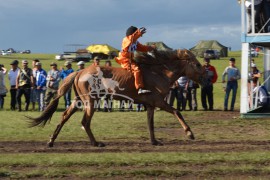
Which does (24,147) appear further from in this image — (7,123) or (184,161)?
(7,123)

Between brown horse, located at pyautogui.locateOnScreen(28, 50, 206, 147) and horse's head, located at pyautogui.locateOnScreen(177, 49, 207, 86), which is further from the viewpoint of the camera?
horse's head, located at pyautogui.locateOnScreen(177, 49, 207, 86)

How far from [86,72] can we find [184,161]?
3631 millimetres

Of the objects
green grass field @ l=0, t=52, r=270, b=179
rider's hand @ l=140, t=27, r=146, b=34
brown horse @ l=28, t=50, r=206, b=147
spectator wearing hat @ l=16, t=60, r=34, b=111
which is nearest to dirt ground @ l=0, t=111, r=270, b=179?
green grass field @ l=0, t=52, r=270, b=179

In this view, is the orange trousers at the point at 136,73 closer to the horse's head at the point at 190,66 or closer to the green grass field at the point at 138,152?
the horse's head at the point at 190,66

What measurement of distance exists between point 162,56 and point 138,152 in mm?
2909

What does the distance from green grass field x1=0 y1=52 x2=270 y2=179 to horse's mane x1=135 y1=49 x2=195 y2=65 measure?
1872 mm

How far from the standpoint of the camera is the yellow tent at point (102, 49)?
2948 inches

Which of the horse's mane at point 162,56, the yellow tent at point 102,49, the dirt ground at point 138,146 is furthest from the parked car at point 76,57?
the dirt ground at point 138,146

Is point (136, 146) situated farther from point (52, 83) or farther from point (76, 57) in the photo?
point (76, 57)

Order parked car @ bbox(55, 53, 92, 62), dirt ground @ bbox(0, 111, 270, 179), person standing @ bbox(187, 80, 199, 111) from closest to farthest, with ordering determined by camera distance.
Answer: dirt ground @ bbox(0, 111, 270, 179)
person standing @ bbox(187, 80, 199, 111)
parked car @ bbox(55, 53, 92, 62)

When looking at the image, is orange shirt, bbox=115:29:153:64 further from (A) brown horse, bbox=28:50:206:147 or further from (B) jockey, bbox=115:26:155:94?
(A) brown horse, bbox=28:50:206:147

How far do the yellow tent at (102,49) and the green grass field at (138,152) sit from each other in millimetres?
58153

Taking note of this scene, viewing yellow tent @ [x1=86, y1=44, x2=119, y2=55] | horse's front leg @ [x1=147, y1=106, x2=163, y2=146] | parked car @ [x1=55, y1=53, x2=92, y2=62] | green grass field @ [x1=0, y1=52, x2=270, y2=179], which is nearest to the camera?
green grass field @ [x1=0, y1=52, x2=270, y2=179]

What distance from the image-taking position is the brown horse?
11711 mm
